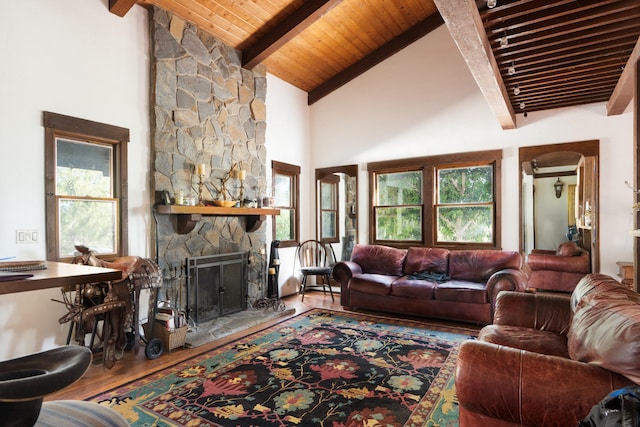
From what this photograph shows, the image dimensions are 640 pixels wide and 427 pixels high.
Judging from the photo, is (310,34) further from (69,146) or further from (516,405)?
(516,405)

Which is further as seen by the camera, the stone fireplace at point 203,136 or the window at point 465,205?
the window at point 465,205

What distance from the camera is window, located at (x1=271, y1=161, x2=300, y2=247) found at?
5961 millimetres

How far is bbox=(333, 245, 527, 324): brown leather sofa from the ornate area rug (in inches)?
19.7

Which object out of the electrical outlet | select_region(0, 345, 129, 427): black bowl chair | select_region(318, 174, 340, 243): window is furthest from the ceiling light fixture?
the electrical outlet

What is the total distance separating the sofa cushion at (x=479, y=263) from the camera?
4488mm

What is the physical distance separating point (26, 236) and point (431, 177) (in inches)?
194

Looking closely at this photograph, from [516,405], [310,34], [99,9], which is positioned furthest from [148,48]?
[516,405]

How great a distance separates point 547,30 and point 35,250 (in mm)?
4660

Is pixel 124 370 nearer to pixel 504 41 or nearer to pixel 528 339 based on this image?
pixel 528 339

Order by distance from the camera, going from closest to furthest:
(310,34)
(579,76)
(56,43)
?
(56,43), (579,76), (310,34)

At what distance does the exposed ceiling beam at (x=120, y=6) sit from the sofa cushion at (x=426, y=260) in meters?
4.47

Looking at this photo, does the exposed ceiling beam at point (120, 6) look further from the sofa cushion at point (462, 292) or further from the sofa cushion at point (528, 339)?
the sofa cushion at point (462, 292)

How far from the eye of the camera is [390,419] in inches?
88.3

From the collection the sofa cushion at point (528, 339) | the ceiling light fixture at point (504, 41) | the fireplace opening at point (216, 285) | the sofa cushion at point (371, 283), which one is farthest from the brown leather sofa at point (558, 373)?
the fireplace opening at point (216, 285)
